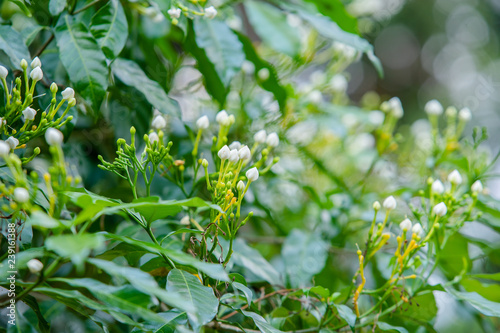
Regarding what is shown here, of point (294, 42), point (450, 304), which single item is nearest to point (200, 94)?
point (294, 42)

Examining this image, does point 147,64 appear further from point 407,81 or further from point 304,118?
point 407,81

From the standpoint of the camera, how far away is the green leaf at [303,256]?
82 cm

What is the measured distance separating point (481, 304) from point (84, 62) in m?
0.71

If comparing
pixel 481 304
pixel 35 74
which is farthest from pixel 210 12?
pixel 481 304

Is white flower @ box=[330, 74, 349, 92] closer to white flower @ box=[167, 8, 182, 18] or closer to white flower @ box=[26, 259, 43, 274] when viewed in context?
white flower @ box=[167, 8, 182, 18]

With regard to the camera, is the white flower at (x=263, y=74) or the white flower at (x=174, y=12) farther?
the white flower at (x=263, y=74)

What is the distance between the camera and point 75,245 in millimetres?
373

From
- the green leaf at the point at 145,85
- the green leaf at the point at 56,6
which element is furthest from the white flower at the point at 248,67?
the green leaf at the point at 56,6

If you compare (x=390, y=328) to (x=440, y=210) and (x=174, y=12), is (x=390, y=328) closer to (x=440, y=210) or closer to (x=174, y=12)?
→ (x=440, y=210)

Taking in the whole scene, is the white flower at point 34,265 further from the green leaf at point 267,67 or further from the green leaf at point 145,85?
the green leaf at point 267,67

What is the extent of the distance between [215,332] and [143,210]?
Result: 29 centimetres

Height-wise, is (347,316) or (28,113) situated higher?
(28,113)

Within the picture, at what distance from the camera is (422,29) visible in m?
3.53

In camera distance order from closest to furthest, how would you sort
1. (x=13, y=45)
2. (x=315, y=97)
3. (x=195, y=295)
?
(x=195, y=295), (x=13, y=45), (x=315, y=97)
